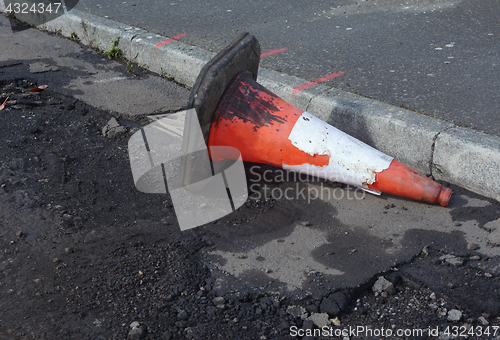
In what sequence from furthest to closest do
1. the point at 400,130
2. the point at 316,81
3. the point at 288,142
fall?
the point at 316,81 < the point at 400,130 < the point at 288,142

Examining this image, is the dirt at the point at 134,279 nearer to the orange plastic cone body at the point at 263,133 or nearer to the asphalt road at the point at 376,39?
the orange plastic cone body at the point at 263,133

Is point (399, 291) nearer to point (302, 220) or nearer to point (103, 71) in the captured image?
point (302, 220)

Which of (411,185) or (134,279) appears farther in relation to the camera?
(411,185)

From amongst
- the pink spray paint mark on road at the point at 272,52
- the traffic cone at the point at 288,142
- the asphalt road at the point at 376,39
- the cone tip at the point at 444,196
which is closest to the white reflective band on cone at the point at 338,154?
the traffic cone at the point at 288,142

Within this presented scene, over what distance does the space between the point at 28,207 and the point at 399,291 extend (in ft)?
6.91

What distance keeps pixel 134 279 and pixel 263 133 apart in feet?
3.82

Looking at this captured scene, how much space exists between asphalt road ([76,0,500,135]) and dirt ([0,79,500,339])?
4.34ft

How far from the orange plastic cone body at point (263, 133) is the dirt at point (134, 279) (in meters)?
0.32

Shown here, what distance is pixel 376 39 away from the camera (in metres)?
4.44

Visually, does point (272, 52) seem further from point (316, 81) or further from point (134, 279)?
point (134, 279)

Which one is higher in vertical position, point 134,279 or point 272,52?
point 272,52

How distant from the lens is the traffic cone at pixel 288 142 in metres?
2.70

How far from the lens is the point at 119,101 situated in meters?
3.94

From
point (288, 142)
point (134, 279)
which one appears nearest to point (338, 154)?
point (288, 142)
